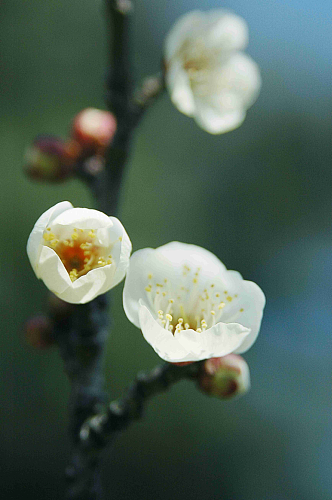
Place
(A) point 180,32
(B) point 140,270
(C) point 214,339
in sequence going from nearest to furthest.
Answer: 1. (C) point 214,339
2. (B) point 140,270
3. (A) point 180,32

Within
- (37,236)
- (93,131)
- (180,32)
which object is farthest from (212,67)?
(37,236)

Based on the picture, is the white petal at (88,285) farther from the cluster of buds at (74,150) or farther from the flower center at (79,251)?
the cluster of buds at (74,150)

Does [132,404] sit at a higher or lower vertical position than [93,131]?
lower

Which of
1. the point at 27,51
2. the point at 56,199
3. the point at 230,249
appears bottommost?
the point at 230,249

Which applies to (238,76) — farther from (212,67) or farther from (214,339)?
(214,339)

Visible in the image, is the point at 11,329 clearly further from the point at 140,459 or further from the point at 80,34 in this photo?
the point at 80,34

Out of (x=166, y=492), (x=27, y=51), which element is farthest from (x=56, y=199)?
(x=166, y=492)

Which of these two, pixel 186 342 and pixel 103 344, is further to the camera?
pixel 103 344
